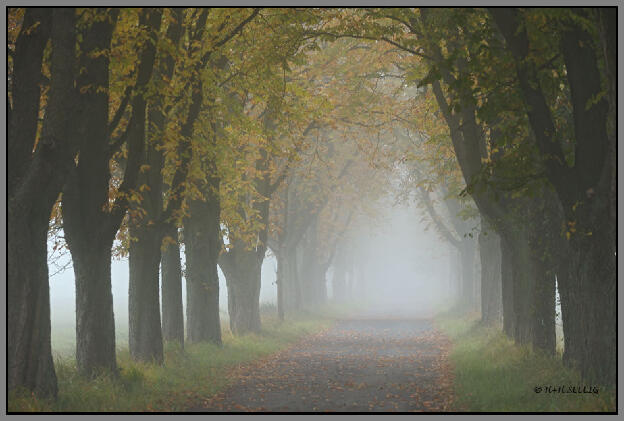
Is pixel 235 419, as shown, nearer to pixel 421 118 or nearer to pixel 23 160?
pixel 23 160

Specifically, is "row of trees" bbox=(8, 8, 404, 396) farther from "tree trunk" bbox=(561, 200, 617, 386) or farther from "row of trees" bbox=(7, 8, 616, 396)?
"tree trunk" bbox=(561, 200, 617, 386)

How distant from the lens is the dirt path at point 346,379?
11.9 meters

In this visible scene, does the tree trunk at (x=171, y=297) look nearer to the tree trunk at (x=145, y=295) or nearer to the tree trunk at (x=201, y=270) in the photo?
the tree trunk at (x=201, y=270)

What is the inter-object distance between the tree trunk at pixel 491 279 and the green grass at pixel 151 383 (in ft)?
30.9

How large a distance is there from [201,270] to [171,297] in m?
2.02

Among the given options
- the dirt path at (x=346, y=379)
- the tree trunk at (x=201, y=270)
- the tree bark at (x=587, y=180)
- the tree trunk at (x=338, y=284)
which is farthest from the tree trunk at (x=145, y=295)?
the tree trunk at (x=338, y=284)

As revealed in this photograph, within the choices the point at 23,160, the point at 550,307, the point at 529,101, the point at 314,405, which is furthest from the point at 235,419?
the point at 550,307

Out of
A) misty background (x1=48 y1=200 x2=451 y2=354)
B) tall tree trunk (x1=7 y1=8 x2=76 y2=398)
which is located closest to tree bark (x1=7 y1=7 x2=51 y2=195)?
tall tree trunk (x1=7 y1=8 x2=76 y2=398)

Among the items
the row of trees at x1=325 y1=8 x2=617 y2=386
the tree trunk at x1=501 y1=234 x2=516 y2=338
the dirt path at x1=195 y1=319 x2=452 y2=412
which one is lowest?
the dirt path at x1=195 y1=319 x2=452 y2=412

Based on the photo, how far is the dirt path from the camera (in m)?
11.9

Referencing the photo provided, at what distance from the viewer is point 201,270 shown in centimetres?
2027

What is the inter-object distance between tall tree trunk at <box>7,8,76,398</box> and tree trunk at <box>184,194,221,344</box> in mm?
9165

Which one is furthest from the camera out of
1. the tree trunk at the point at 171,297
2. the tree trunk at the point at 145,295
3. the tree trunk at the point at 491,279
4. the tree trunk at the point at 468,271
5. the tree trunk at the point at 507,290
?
the tree trunk at the point at 468,271

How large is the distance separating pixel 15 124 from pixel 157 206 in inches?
198
